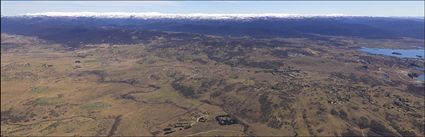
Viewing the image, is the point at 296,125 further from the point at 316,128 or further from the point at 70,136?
the point at 70,136

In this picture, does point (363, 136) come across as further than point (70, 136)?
Yes

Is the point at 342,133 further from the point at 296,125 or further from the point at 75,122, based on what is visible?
the point at 75,122

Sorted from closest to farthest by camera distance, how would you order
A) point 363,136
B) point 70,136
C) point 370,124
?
point 70,136, point 363,136, point 370,124

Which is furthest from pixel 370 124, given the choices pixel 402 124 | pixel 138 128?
pixel 138 128

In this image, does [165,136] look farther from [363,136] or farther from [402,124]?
[402,124]

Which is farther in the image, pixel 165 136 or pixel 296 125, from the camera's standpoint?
pixel 296 125

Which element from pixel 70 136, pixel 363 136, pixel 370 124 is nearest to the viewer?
pixel 70 136

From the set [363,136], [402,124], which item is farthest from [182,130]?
[402,124]

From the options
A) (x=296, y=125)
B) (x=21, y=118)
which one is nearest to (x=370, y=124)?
(x=296, y=125)
